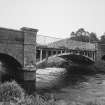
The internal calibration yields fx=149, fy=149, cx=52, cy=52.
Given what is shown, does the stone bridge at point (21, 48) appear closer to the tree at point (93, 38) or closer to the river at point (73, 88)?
the river at point (73, 88)

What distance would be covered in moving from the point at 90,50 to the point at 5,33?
19.1 metres

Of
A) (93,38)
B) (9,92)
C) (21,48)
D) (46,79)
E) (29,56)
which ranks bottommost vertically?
Answer: (46,79)

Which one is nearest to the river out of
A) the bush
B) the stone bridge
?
the stone bridge

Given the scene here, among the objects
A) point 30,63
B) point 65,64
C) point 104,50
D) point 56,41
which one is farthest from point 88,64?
point 30,63

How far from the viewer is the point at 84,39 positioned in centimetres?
6512

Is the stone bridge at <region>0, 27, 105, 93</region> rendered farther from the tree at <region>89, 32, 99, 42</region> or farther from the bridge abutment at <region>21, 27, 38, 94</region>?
the tree at <region>89, 32, 99, 42</region>

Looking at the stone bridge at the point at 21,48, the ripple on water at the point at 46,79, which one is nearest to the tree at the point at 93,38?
the ripple on water at the point at 46,79

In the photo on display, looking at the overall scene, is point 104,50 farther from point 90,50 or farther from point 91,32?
point 91,32

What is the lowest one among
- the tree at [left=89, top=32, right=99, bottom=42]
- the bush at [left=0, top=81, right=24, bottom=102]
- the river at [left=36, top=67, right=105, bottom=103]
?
the river at [left=36, top=67, right=105, bottom=103]

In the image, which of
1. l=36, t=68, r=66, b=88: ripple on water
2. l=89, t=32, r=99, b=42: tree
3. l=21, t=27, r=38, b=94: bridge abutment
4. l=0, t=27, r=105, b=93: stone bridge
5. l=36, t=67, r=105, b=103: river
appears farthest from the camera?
l=89, t=32, r=99, b=42: tree

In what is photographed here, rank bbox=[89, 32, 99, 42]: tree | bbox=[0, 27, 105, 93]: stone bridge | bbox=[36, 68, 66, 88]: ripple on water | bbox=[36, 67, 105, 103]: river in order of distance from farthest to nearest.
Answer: bbox=[89, 32, 99, 42]: tree, bbox=[36, 68, 66, 88]: ripple on water, bbox=[0, 27, 105, 93]: stone bridge, bbox=[36, 67, 105, 103]: river

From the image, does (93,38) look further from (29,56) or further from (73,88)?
(29,56)

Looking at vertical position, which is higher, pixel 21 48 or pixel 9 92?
pixel 21 48

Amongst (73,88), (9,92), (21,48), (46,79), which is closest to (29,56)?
(21,48)
